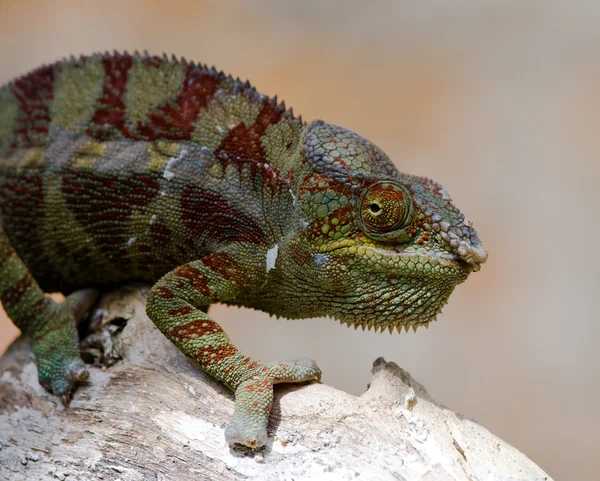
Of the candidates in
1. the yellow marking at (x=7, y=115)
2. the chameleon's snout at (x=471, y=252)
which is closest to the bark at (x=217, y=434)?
the chameleon's snout at (x=471, y=252)

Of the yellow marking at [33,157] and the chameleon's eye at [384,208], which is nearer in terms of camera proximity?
the chameleon's eye at [384,208]

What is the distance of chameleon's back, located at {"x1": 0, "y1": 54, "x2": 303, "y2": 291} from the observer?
7.85ft

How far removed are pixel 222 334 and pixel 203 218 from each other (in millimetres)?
459

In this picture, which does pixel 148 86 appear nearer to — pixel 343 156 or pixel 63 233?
pixel 63 233

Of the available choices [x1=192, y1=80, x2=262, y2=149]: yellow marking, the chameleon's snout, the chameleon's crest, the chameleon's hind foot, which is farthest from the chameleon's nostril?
the chameleon's hind foot

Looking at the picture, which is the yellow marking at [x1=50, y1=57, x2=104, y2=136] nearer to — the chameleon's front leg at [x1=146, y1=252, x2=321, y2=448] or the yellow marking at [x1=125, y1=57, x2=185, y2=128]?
the yellow marking at [x1=125, y1=57, x2=185, y2=128]

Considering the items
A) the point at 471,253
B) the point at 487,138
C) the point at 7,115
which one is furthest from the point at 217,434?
the point at 487,138

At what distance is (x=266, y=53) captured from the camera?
13.6 feet

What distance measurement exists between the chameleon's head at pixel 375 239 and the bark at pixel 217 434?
0.27 meters

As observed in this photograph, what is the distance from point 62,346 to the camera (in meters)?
2.46

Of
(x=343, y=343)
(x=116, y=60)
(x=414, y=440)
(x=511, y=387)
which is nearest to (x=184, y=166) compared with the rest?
(x=116, y=60)

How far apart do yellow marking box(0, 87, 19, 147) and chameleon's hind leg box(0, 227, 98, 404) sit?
404 mm

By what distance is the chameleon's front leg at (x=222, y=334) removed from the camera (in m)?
2.00

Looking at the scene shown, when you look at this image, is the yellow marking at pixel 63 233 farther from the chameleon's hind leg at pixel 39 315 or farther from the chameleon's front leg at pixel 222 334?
the chameleon's front leg at pixel 222 334
